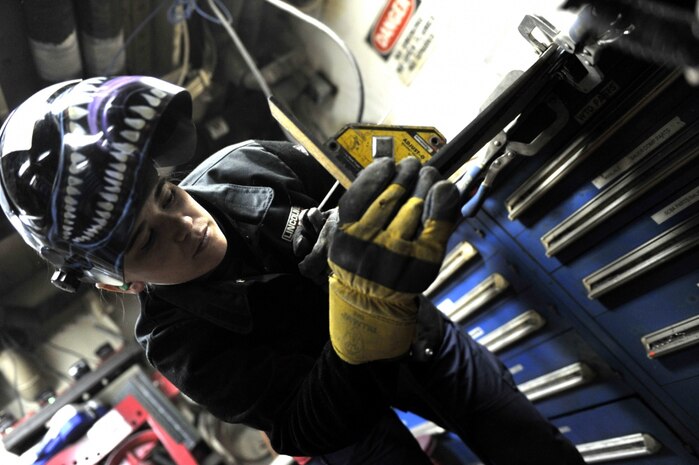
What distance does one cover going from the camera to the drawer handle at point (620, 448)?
1.15m

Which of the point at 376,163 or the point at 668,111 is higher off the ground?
the point at 668,111

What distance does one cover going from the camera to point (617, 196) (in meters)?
0.90

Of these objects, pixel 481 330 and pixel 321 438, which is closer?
pixel 321 438

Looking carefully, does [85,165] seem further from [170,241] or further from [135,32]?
[135,32]

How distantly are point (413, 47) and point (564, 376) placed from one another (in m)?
1.24

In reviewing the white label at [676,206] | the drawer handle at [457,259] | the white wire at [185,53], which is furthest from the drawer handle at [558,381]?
the white wire at [185,53]

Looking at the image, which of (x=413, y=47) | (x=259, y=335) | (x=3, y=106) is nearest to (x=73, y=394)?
(x=3, y=106)

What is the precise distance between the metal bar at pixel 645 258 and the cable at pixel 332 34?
1.22m

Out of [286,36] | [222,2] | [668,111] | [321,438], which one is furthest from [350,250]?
[286,36]

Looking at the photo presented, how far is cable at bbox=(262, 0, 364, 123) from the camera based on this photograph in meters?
1.77

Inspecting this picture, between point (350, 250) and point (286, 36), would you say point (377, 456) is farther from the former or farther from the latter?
point (286, 36)

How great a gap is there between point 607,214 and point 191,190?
0.87 m

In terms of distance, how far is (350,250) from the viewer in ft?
2.35

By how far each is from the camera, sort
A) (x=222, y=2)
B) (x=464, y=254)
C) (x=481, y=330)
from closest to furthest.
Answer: (x=464, y=254)
(x=481, y=330)
(x=222, y=2)
